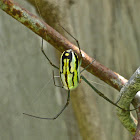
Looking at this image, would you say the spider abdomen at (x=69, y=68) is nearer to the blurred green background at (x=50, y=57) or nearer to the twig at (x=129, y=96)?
the twig at (x=129, y=96)

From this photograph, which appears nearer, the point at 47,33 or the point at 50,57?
the point at 47,33

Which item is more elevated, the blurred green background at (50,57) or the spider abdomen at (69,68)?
the spider abdomen at (69,68)

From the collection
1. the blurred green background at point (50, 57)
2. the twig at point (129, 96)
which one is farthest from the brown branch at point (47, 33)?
the blurred green background at point (50, 57)

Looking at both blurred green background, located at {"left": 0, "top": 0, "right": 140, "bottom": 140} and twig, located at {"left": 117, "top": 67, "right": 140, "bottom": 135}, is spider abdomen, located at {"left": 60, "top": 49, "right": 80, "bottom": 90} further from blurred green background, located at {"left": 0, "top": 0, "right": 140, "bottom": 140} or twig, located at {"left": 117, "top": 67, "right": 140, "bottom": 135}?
blurred green background, located at {"left": 0, "top": 0, "right": 140, "bottom": 140}

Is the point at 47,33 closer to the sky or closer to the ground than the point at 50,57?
closer to the sky

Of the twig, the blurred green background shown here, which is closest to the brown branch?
the twig

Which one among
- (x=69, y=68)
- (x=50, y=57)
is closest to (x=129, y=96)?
(x=69, y=68)

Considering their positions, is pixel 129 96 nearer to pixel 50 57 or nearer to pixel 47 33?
pixel 47 33
